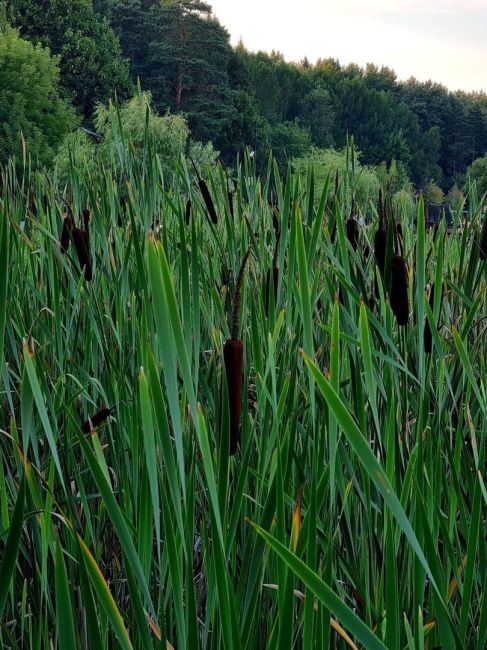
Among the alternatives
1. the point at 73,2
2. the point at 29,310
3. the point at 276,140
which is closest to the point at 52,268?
the point at 29,310

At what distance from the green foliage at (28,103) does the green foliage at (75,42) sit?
6658 millimetres

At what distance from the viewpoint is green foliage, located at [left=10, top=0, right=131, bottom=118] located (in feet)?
130

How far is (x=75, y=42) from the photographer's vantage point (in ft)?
131

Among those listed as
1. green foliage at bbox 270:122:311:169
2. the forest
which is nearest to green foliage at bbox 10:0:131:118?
green foliage at bbox 270:122:311:169

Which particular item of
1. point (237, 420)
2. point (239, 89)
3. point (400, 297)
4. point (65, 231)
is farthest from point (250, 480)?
point (239, 89)

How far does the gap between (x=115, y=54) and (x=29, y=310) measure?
1767 inches

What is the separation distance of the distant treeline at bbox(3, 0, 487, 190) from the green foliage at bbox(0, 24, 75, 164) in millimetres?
6508

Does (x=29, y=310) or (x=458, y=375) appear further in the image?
(x=29, y=310)

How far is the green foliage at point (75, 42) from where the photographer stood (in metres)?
39.7

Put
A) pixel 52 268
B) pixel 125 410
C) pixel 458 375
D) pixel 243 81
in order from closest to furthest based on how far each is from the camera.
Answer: pixel 125 410
pixel 458 375
pixel 52 268
pixel 243 81

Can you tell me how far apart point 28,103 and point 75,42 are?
9.47 meters

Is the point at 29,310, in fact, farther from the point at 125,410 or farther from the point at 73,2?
the point at 73,2

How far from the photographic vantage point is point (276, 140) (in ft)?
208

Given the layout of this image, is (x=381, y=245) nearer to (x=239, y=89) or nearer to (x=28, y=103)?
(x=28, y=103)
